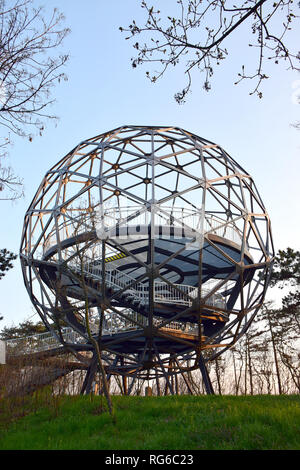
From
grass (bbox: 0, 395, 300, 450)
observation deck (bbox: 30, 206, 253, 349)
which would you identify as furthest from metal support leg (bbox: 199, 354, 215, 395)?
grass (bbox: 0, 395, 300, 450)

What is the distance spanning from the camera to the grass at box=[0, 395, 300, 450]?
7.95 metres

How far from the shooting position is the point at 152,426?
9.76 metres

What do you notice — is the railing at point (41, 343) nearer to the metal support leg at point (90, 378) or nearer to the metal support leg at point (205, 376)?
the metal support leg at point (90, 378)

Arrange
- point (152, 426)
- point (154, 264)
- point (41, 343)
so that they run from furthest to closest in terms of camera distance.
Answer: point (41, 343) < point (154, 264) < point (152, 426)

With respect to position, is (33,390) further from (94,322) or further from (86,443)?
(94,322)

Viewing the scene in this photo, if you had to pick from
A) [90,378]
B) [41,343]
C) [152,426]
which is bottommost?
[152,426]

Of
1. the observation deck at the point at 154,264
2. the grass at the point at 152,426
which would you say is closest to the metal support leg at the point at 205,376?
the observation deck at the point at 154,264

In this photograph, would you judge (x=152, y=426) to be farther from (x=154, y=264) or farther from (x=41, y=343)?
(x=41, y=343)

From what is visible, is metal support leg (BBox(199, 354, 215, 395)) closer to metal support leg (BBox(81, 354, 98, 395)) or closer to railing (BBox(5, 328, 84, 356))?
metal support leg (BBox(81, 354, 98, 395))

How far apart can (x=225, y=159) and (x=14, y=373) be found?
14.0 metres

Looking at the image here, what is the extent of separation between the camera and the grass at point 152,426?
7.95 m

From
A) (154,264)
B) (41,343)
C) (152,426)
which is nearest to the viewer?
(152,426)

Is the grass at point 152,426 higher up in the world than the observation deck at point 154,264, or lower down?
lower down

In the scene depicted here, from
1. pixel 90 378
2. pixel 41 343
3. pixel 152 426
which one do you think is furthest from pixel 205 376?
pixel 152 426
